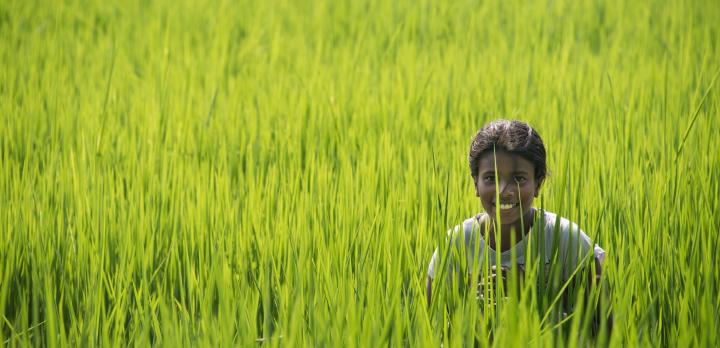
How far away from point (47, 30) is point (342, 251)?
12.0 ft

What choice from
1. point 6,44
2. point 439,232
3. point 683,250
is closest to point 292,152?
point 439,232

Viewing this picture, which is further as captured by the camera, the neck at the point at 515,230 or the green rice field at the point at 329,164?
the neck at the point at 515,230

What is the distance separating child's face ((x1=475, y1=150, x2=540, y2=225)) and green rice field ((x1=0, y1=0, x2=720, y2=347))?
10cm

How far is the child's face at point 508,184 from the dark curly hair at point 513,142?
0.04 ft

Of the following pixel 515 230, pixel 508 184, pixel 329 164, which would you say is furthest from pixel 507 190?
pixel 329 164

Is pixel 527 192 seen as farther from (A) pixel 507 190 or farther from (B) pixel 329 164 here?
(B) pixel 329 164

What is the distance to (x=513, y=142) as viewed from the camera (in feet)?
5.57

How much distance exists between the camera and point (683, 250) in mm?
1766

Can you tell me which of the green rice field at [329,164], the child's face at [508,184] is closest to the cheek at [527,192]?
the child's face at [508,184]

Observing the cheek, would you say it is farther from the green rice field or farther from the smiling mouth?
the green rice field

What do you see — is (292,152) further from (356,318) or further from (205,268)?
(356,318)

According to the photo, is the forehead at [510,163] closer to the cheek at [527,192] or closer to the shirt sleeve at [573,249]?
the cheek at [527,192]

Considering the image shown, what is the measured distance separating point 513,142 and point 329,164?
116 centimetres

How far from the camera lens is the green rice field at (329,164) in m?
1.60
